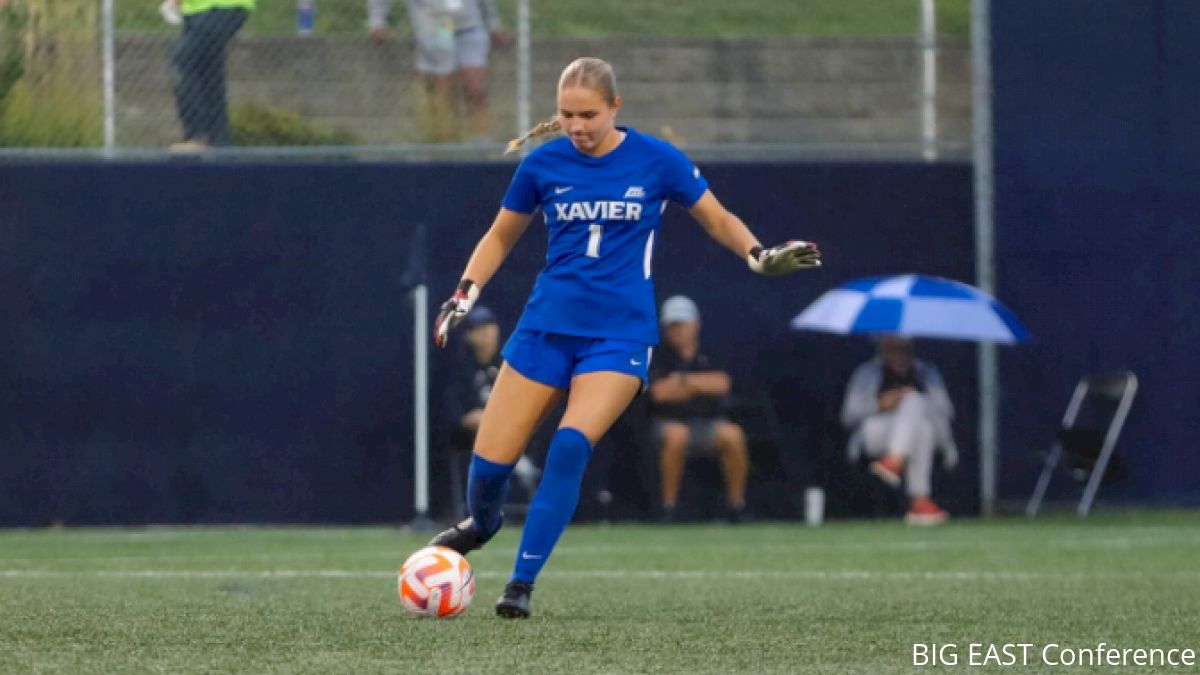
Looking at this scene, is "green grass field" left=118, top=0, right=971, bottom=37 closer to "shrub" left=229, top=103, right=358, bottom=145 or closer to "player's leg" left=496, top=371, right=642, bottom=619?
"shrub" left=229, top=103, right=358, bottom=145

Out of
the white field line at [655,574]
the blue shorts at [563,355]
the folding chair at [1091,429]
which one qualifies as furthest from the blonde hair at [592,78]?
the folding chair at [1091,429]

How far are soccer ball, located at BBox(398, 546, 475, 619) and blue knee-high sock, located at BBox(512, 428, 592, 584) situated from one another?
7.4 inches

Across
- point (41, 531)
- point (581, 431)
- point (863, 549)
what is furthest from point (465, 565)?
point (41, 531)

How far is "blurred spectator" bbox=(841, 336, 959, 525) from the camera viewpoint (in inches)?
585

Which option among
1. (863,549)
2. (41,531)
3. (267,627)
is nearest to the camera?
(267,627)

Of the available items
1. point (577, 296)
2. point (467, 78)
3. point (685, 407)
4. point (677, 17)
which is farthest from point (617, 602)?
point (677, 17)

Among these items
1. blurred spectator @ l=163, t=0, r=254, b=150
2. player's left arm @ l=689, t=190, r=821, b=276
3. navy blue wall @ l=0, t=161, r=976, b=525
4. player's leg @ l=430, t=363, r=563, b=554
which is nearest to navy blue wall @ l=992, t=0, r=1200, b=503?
navy blue wall @ l=0, t=161, r=976, b=525

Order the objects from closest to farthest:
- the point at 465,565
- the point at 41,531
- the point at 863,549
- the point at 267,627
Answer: the point at 267,627 → the point at 465,565 → the point at 863,549 → the point at 41,531

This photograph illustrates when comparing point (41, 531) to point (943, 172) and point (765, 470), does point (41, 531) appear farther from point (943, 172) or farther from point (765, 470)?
point (943, 172)

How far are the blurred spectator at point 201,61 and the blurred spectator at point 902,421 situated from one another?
481cm

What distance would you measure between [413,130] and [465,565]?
827 cm

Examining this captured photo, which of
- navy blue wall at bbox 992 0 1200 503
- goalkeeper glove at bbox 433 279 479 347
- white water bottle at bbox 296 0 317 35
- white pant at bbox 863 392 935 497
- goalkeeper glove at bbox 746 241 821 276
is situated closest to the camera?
goalkeeper glove at bbox 746 241 821 276

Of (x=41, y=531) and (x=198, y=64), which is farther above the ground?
(x=198, y=64)

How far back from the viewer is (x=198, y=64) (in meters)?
14.9
